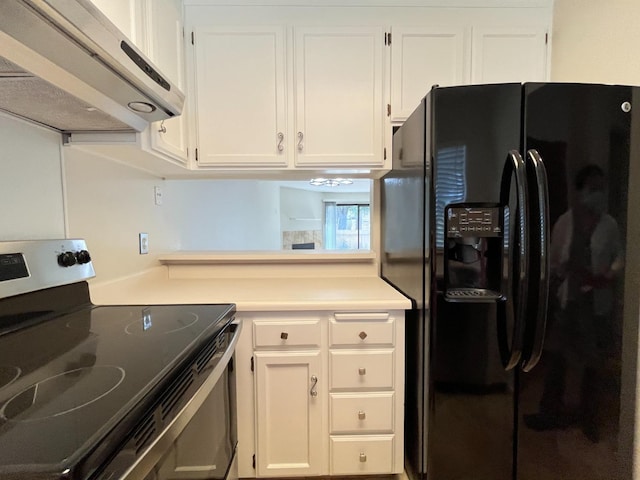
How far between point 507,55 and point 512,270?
1.25 m

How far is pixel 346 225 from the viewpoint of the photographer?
27.6 ft

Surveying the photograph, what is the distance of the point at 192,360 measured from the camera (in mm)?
841

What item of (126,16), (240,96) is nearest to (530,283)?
(240,96)

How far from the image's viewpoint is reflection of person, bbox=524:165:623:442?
1129 millimetres

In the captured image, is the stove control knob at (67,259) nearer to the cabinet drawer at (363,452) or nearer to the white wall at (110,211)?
the white wall at (110,211)

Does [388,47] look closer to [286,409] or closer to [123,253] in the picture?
[123,253]

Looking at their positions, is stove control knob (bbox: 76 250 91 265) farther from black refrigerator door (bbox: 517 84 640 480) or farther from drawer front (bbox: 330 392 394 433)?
black refrigerator door (bbox: 517 84 640 480)

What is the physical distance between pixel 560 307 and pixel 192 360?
4.03 feet

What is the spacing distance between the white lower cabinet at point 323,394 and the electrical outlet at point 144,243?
79 cm

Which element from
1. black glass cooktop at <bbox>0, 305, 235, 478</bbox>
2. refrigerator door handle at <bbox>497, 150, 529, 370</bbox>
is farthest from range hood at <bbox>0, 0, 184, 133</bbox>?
refrigerator door handle at <bbox>497, 150, 529, 370</bbox>

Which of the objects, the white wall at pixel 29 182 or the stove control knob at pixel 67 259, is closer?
the white wall at pixel 29 182

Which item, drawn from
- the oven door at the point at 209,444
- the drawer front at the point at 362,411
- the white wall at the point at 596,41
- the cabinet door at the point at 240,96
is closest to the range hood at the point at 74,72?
the cabinet door at the point at 240,96

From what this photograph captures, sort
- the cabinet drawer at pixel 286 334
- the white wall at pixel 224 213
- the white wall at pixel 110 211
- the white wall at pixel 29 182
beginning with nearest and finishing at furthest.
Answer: the white wall at pixel 29 182 → the white wall at pixel 110 211 → the cabinet drawer at pixel 286 334 → the white wall at pixel 224 213

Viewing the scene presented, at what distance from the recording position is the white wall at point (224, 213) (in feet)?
7.78
